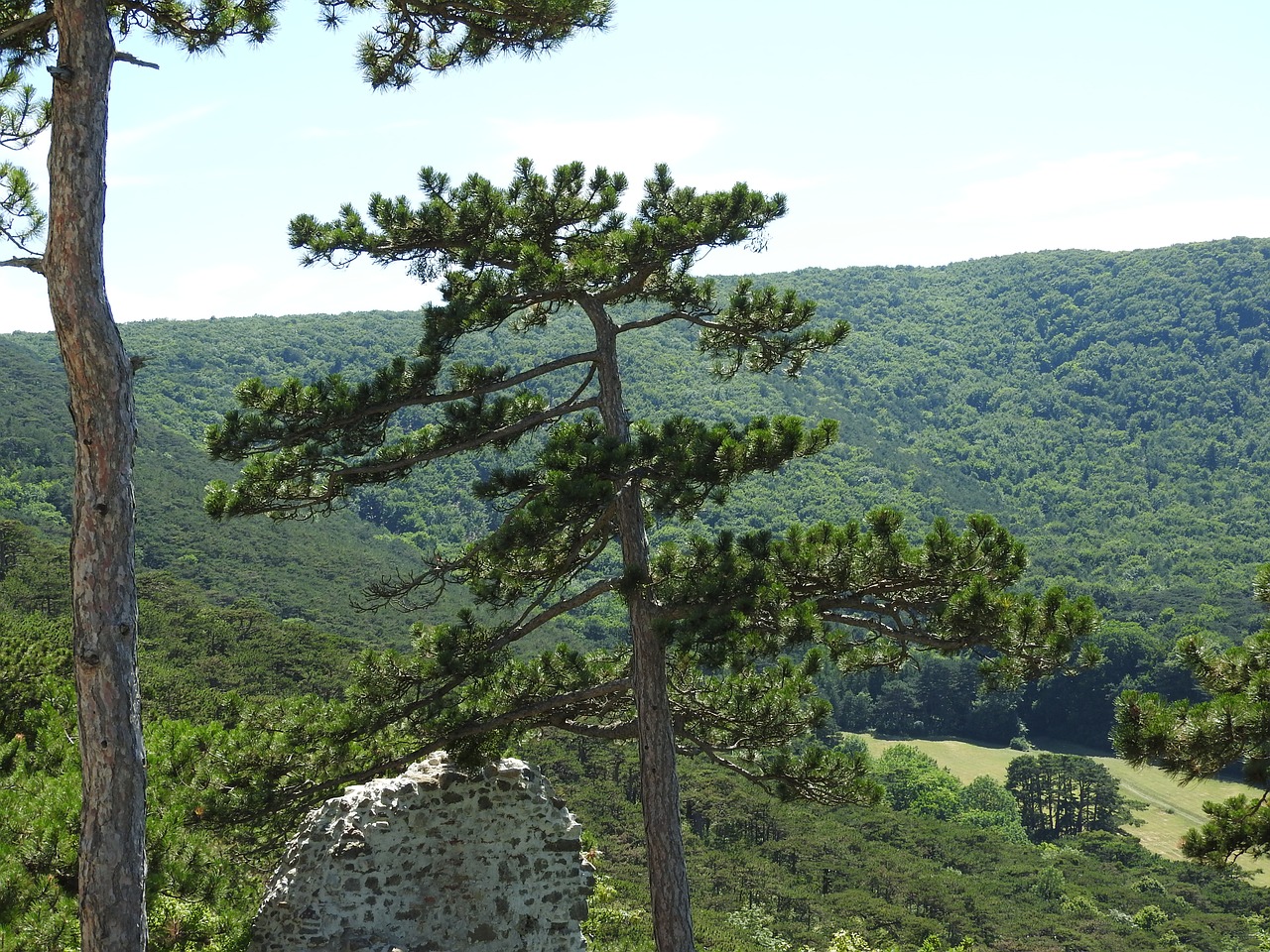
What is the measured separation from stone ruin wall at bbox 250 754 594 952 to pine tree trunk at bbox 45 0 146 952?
53.2 inches

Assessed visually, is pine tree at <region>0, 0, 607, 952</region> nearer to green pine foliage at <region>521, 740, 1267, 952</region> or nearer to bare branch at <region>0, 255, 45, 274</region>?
bare branch at <region>0, 255, 45, 274</region>

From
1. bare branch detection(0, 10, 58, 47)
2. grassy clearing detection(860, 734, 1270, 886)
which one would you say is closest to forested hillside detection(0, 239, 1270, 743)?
grassy clearing detection(860, 734, 1270, 886)

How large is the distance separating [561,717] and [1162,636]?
49817 mm

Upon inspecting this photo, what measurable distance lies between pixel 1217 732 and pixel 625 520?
11.5ft

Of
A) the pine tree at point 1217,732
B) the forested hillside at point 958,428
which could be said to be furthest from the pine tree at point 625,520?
the forested hillside at point 958,428

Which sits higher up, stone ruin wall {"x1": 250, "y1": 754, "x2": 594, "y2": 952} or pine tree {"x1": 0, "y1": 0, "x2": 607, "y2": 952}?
pine tree {"x1": 0, "y1": 0, "x2": 607, "y2": 952}

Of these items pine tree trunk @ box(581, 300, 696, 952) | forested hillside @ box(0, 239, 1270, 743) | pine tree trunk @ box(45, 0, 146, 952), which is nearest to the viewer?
pine tree trunk @ box(45, 0, 146, 952)

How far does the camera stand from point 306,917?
5676 mm

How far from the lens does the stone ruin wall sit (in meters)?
5.76

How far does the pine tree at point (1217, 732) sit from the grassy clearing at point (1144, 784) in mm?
34147

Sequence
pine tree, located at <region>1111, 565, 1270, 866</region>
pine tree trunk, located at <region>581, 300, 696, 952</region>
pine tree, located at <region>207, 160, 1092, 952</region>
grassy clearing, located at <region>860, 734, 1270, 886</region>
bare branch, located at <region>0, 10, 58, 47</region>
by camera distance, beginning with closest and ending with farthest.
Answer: pine tree, located at <region>1111, 565, 1270, 866</region>
bare branch, located at <region>0, 10, 58, 47</region>
pine tree, located at <region>207, 160, 1092, 952</region>
pine tree trunk, located at <region>581, 300, 696, 952</region>
grassy clearing, located at <region>860, 734, 1270, 886</region>

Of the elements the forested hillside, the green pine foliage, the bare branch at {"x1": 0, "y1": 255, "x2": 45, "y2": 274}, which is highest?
the bare branch at {"x1": 0, "y1": 255, "x2": 45, "y2": 274}

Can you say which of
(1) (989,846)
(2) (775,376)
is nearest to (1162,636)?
(1) (989,846)

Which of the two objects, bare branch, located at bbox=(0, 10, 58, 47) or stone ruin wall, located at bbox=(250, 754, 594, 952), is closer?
bare branch, located at bbox=(0, 10, 58, 47)
